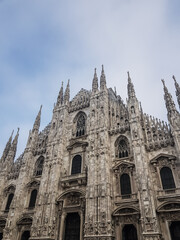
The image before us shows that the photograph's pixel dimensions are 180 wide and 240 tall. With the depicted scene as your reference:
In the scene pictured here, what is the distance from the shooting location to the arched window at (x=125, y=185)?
18878 mm

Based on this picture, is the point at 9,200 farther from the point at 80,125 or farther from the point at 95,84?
the point at 95,84

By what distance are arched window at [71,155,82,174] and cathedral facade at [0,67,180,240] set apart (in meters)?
0.11

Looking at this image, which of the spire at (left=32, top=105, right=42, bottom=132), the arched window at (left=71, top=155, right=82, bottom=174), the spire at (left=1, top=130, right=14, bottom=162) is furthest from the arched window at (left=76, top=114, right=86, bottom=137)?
the spire at (left=1, top=130, right=14, bottom=162)

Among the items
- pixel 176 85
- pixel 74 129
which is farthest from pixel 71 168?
pixel 176 85

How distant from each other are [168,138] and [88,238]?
1195 cm

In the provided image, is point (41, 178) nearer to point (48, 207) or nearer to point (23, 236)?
point (48, 207)

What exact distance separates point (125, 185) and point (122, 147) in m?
4.36

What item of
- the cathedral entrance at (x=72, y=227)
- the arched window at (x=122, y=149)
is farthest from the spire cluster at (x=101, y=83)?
the cathedral entrance at (x=72, y=227)

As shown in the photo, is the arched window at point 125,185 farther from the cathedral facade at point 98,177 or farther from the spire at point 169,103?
the spire at point 169,103

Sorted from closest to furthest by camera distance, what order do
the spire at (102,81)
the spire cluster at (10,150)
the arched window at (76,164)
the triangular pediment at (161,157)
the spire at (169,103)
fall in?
1. the triangular pediment at (161,157)
2. the spire at (169,103)
3. the arched window at (76,164)
4. the spire at (102,81)
5. the spire cluster at (10,150)

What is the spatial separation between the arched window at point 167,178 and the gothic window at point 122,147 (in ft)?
13.7

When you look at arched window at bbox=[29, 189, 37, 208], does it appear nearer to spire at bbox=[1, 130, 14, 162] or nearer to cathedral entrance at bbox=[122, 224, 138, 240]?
spire at bbox=[1, 130, 14, 162]

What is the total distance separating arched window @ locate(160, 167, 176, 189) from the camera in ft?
57.3

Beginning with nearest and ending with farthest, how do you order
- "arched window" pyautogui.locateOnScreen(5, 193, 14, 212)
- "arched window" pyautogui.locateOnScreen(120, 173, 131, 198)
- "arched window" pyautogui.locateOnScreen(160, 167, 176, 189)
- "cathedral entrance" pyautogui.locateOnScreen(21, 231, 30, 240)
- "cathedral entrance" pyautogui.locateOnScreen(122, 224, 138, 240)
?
"cathedral entrance" pyautogui.locateOnScreen(122, 224, 138, 240)
"arched window" pyautogui.locateOnScreen(160, 167, 176, 189)
"arched window" pyautogui.locateOnScreen(120, 173, 131, 198)
"cathedral entrance" pyautogui.locateOnScreen(21, 231, 30, 240)
"arched window" pyautogui.locateOnScreen(5, 193, 14, 212)
